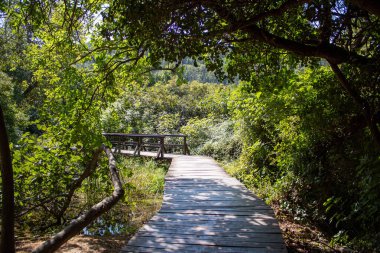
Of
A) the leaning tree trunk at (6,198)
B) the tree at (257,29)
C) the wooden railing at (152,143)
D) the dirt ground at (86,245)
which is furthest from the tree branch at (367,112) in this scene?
the wooden railing at (152,143)

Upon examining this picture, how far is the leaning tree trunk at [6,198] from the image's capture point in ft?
10.1

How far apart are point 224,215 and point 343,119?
246 cm

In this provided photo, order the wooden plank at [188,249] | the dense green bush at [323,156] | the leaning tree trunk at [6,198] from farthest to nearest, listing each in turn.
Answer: the dense green bush at [323,156]
the wooden plank at [188,249]
the leaning tree trunk at [6,198]

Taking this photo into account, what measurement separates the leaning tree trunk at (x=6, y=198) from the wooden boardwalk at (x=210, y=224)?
109 centimetres

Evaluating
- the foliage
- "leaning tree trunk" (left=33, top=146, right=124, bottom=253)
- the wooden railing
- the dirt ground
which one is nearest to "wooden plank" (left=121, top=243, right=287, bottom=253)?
"leaning tree trunk" (left=33, top=146, right=124, bottom=253)

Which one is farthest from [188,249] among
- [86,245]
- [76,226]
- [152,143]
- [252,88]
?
[152,143]

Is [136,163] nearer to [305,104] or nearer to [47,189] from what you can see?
[47,189]

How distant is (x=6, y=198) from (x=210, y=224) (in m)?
2.40

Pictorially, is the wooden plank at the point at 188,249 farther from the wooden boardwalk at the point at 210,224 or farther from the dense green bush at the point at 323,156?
the dense green bush at the point at 323,156

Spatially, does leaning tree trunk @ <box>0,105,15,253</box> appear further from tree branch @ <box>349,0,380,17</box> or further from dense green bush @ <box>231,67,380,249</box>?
dense green bush @ <box>231,67,380,249</box>

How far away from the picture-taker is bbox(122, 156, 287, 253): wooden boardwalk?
350cm

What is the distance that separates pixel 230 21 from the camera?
12.9 feet

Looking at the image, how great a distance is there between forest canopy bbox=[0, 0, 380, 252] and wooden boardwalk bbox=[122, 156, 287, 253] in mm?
1204

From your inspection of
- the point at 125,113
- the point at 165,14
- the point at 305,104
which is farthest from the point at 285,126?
the point at 125,113
